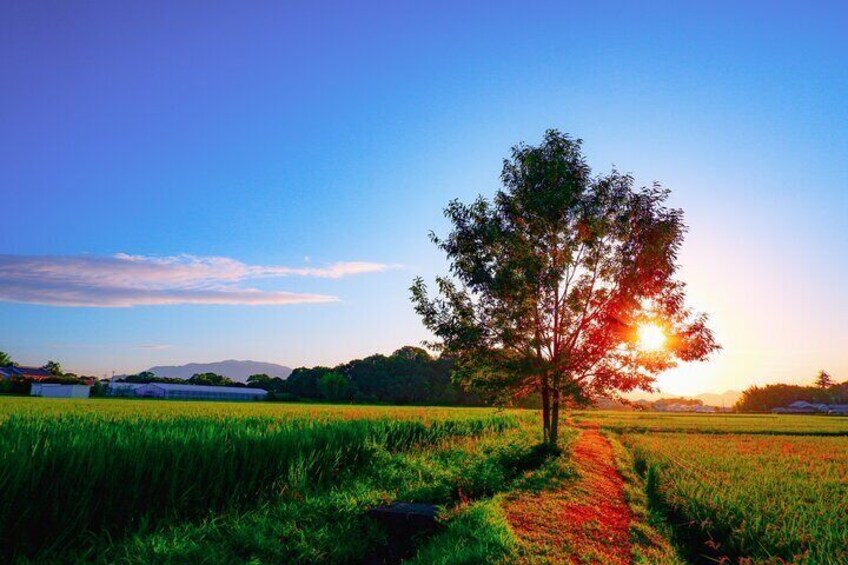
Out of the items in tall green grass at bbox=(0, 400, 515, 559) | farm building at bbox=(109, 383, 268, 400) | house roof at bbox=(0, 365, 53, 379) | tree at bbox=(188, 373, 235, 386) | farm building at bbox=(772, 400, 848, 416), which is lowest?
farm building at bbox=(772, 400, 848, 416)

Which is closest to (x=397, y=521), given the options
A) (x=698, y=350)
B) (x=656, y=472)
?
(x=656, y=472)

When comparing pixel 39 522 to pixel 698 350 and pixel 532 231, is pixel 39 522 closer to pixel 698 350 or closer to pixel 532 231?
pixel 532 231

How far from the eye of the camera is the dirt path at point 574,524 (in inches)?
279

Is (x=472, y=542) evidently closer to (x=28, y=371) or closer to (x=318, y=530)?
(x=318, y=530)

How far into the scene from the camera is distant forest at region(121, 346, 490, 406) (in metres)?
102

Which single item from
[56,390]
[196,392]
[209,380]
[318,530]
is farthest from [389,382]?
[318,530]

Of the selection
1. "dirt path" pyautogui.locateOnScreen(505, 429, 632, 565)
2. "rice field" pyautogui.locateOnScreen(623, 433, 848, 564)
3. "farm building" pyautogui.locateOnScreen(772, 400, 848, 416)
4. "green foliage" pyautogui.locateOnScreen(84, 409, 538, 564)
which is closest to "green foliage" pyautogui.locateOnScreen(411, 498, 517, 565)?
"green foliage" pyautogui.locateOnScreen(84, 409, 538, 564)

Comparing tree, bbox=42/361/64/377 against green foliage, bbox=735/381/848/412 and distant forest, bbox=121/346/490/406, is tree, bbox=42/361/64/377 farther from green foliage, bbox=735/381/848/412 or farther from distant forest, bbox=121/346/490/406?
green foliage, bbox=735/381/848/412

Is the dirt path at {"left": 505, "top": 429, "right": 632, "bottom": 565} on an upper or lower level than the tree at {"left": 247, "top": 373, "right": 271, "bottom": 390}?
upper

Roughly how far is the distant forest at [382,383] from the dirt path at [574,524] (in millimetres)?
83702

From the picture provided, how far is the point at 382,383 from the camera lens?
107938 millimetres

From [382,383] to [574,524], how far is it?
101 metres

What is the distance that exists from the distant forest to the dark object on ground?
87.6m

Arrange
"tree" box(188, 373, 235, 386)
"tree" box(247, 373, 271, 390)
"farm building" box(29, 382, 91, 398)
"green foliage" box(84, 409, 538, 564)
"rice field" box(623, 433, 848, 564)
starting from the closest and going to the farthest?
"green foliage" box(84, 409, 538, 564) → "rice field" box(623, 433, 848, 564) → "farm building" box(29, 382, 91, 398) → "tree" box(247, 373, 271, 390) → "tree" box(188, 373, 235, 386)
